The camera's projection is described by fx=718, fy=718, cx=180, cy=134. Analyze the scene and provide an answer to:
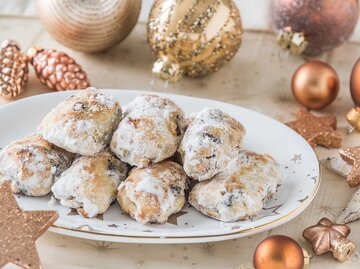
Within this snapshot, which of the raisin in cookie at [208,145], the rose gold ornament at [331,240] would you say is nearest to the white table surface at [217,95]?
the rose gold ornament at [331,240]

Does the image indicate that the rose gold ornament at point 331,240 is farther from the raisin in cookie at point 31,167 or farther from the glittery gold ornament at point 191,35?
the glittery gold ornament at point 191,35

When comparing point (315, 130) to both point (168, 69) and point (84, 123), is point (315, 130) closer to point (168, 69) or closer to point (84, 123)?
point (168, 69)

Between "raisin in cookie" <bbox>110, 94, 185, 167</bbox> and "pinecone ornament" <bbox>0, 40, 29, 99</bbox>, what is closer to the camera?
"raisin in cookie" <bbox>110, 94, 185, 167</bbox>

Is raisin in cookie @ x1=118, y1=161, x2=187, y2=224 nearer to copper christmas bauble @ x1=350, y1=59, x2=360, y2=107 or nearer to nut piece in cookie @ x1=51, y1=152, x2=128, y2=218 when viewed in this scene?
nut piece in cookie @ x1=51, y1=152, x2=128, y2=218

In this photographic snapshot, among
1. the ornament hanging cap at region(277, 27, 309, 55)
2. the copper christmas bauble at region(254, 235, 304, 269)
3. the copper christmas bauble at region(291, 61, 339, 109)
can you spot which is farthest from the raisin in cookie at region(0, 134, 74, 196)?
the ornament hanging cap at region(277, 27, 309, 55)

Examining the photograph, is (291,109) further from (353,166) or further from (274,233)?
(274,233)

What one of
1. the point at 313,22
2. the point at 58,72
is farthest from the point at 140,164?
the point at 313,22

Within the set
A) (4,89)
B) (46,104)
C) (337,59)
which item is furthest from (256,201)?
(337,59)
